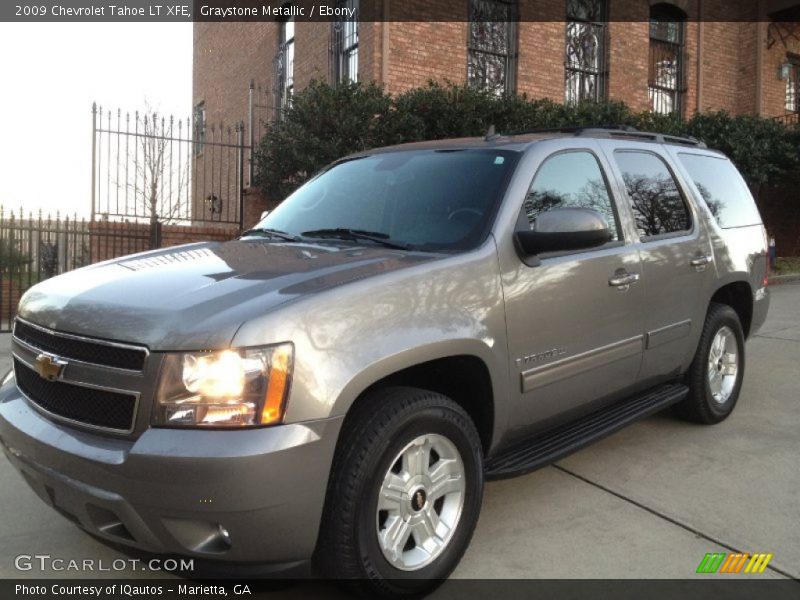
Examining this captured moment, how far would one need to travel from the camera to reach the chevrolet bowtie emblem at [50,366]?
2.69m

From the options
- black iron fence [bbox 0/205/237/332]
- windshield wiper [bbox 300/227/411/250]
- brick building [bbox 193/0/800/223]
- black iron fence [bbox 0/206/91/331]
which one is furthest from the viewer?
brick building [bbox 193/0/800/223]

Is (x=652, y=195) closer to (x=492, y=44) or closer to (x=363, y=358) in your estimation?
(x=363, y=358)

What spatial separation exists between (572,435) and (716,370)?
1.89 metres

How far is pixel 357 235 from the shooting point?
142 inches

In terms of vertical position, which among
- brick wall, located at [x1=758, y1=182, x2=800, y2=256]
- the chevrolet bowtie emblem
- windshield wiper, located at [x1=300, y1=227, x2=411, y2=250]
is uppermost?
brick wall, located at [x1=758, y1=182, x2=800, y2=256]

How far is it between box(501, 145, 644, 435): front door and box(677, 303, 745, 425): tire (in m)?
0.91

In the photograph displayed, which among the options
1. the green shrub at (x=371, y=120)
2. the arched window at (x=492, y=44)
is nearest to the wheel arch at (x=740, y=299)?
the green shrub at (x=371, y=120)

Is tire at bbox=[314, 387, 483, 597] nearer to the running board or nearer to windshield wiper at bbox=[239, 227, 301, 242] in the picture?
the running board

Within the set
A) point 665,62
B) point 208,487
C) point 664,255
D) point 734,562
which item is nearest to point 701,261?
point 664,255

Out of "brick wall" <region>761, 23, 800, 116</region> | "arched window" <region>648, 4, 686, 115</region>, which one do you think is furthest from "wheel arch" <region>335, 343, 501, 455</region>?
"brick wall" <region>761, 23, 800, 116</region>

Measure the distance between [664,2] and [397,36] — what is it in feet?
22.6

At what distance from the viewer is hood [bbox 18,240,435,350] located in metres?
2.48

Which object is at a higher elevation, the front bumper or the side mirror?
the side mirror

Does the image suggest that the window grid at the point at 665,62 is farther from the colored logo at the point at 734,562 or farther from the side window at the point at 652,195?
the colored logo at the point at 734,562
